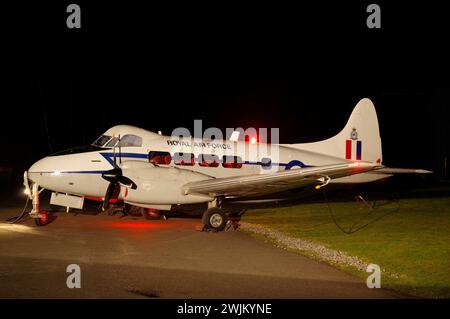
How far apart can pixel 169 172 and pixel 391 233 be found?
22.0ft

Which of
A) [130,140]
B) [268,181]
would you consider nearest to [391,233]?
[268,181]

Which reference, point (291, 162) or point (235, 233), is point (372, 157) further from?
point (235, 233)

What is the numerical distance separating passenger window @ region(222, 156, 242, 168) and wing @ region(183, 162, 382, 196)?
5.63 feet

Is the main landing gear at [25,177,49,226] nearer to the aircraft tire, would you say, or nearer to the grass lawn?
the aircraft tire

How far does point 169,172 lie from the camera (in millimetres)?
16219

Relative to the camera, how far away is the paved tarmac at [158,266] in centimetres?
877

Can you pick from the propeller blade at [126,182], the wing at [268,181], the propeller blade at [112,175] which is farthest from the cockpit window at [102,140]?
the wing at [268,181]

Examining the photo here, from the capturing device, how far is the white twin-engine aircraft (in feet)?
51.5

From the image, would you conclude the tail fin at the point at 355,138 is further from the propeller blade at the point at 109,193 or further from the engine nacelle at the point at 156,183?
the propeller blade at the point at 109,193

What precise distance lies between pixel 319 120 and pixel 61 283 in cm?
7341

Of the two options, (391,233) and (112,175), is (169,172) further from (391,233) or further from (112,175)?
(391,233)

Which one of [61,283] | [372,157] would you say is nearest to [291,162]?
[372,157]
